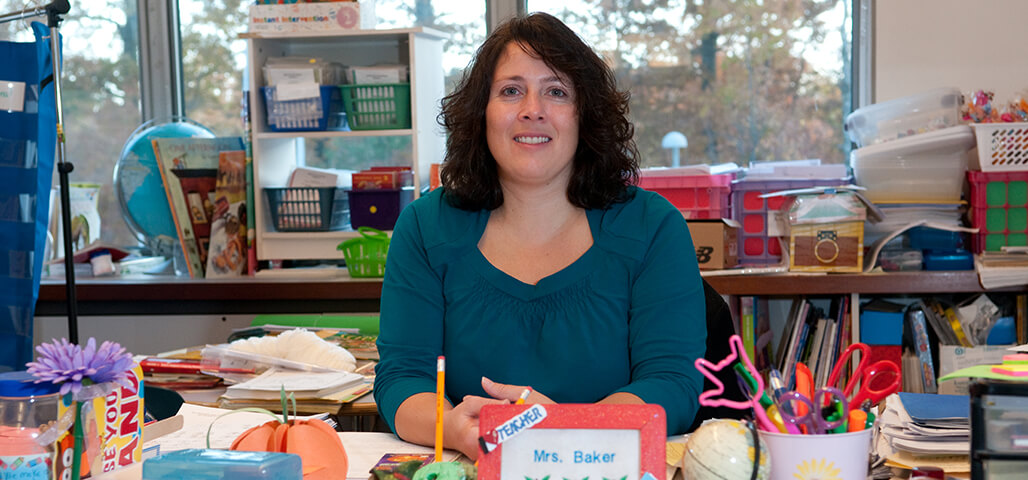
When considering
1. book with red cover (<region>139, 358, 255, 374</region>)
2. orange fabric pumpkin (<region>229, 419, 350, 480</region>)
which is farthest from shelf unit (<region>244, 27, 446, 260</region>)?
orange fabric pumpkin (<region>229, 419, 350, 480</region>)

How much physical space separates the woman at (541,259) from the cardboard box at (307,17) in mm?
1520

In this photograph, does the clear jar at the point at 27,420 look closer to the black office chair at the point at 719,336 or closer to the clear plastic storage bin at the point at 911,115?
the black office chair at the point at 719,336

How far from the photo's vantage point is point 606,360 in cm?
145

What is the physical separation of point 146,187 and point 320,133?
27.5 inches

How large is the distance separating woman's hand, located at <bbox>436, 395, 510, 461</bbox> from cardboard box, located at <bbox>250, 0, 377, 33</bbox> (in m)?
2.03

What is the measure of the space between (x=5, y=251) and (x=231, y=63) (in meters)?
1.43

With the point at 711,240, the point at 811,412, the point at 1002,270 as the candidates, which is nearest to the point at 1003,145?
the point at 1002,270

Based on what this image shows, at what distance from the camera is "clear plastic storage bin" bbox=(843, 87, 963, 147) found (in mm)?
2756

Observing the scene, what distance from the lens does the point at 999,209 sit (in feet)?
8.91

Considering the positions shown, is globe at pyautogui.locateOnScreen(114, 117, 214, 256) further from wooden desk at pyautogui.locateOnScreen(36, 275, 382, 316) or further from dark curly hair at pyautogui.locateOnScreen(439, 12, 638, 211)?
dark curly hair at pyautogui.locateOnScreen(439, 12, 638, 211)

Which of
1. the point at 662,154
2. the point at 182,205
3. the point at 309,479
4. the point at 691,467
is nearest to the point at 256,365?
the point at 309,479

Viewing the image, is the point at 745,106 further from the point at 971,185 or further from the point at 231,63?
the point at 231,63

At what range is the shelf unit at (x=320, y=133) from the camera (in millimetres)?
3008

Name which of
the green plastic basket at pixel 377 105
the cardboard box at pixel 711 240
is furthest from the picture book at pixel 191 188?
the cardboard box at pixel 711 240
